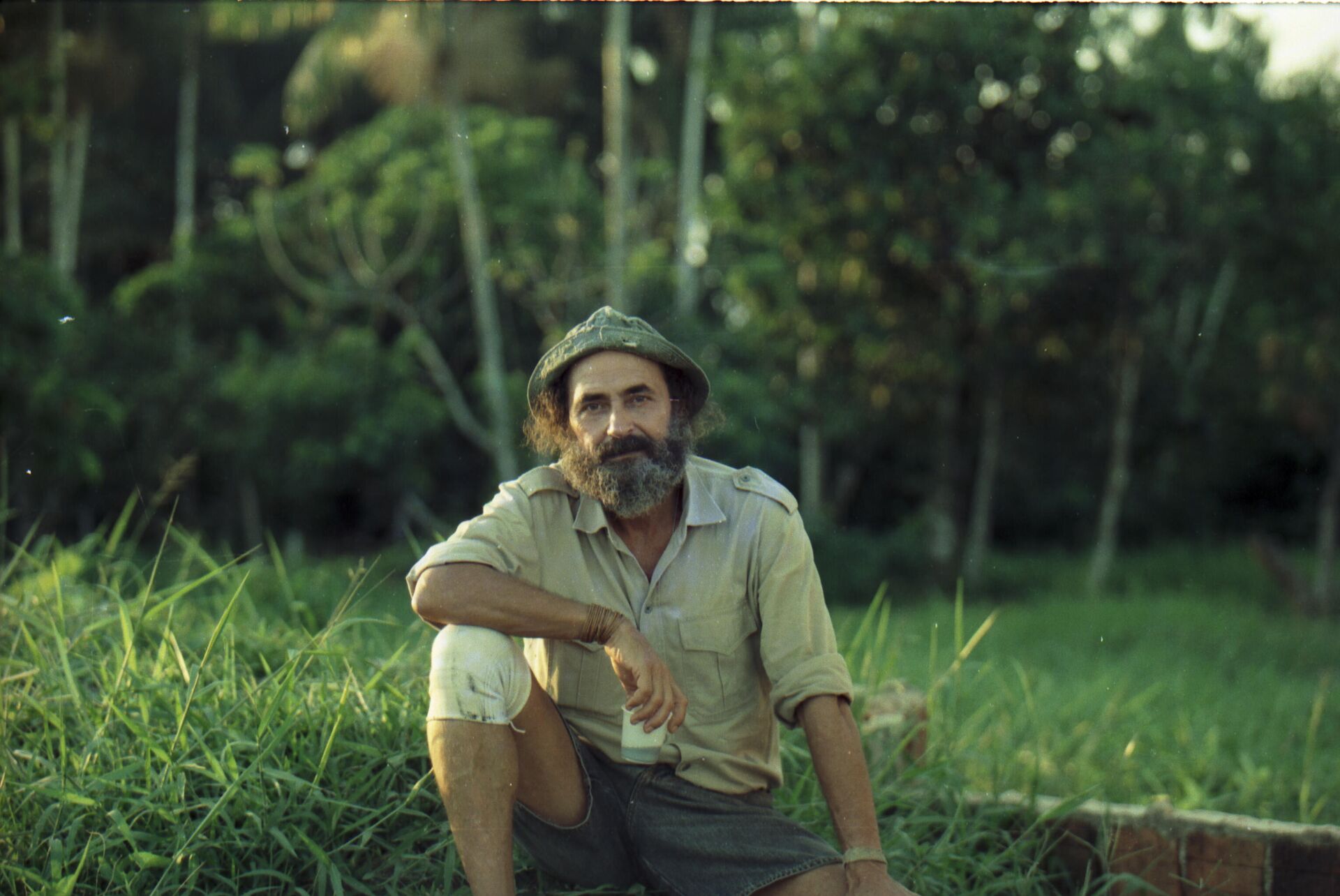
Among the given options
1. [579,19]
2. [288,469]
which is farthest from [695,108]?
[288,469]

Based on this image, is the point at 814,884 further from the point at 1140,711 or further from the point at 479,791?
the point at 1140,711

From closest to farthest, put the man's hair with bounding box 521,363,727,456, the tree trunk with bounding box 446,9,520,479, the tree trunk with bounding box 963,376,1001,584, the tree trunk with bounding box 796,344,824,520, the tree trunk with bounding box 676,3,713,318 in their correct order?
the man's hair with bounding box 521,363,727,456, the tree trunk with bounding box 446,9,520,479, the tree trunk with bounding box 796,344,824,520, the tree trunk with bounding box 963,376,1001,584, the tree trunk with bounding box 676,3,713,318

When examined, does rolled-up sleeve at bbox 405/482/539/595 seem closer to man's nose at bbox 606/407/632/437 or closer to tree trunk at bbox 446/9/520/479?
man's nose at bbox 606/407/632/437

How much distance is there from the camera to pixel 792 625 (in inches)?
98.9

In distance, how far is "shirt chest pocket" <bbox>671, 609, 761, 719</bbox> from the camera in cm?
258

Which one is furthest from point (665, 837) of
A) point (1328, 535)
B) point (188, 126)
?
point (188, 126)

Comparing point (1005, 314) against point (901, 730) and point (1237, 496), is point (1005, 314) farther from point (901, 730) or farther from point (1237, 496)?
point (901, 730)

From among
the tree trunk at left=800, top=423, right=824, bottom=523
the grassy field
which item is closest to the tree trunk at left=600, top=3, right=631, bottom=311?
the tree trunk at left=800, top=423, right=824, bottom=523

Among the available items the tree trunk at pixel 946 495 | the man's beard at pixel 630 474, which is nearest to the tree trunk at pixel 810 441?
the tree trunk at pixel 946 495

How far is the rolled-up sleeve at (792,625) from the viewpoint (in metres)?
2.47

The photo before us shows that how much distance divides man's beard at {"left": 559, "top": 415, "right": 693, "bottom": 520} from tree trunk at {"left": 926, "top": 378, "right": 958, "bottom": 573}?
9.10m

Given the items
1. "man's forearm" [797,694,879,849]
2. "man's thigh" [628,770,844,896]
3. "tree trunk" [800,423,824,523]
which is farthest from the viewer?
"tree trunk" [800,423,824,523]

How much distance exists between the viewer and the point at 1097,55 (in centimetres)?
1095

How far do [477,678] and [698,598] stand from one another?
0.51 metres
